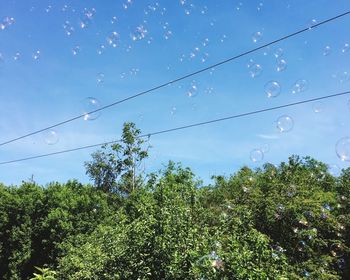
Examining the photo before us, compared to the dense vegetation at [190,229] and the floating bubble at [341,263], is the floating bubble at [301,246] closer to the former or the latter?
the dense vegetation at [190,229]

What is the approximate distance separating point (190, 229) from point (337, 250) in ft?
18.8

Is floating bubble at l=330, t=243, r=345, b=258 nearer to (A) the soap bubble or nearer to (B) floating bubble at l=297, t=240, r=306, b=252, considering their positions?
(A) the soap bubble

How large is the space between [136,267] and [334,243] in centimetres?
585

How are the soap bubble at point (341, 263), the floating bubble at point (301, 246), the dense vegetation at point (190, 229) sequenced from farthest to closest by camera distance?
1. the soap bubble at point (341, 263)
2. the floating bubble at point (301, 246)
3. the dense vegetation at point (190, 229)

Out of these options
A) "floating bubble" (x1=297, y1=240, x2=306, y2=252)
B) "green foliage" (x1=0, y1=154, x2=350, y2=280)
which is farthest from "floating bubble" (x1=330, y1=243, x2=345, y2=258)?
"floating bubble" (x1=297, y1=240, x2=306, y2=252)

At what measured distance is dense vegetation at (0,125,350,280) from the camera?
5.27 metres

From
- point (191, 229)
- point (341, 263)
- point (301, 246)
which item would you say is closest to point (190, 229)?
point (191, 229)

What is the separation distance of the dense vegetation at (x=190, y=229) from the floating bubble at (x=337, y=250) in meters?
0.03

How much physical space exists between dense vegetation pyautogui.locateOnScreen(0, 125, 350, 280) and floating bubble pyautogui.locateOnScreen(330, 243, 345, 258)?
0.10ft

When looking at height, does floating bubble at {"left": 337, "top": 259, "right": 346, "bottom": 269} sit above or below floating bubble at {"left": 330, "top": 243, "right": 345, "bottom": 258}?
below

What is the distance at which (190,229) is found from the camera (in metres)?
5.68

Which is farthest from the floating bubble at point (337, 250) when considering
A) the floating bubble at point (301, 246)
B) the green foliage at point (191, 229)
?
the floating bubble at point (301, 246)

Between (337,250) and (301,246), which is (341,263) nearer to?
(337,250)

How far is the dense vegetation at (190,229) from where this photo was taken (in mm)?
5266
